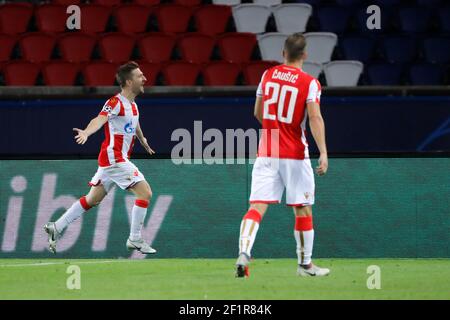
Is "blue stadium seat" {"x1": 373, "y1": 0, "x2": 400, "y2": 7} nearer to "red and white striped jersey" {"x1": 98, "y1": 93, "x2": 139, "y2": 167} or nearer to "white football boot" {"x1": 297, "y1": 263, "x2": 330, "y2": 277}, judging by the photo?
"red and white striped jersey" {"x1": 98, "y1": 93, "x2": 139, "y2": 167}

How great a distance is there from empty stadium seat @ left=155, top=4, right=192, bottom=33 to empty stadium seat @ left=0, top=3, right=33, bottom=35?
6.58 ft

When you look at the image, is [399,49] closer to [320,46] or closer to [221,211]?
[320,46]

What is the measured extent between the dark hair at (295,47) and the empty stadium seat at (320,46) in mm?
7298

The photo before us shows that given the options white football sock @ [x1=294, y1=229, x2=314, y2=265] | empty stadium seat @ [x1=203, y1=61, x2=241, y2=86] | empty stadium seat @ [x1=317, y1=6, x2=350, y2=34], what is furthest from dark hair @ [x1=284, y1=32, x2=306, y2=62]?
empty stadium seat @ [x1=317, y1=6, x2=350, y2=34]

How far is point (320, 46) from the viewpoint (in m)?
17.1

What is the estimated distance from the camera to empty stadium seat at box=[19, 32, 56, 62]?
16.5 metres

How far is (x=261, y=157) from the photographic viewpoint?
9.82 m

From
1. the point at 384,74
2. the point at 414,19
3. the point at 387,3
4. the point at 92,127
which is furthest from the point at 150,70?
the point at 414,19

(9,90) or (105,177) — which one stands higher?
(9,90)

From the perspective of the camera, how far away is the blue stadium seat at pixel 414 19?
1780 centimetres
